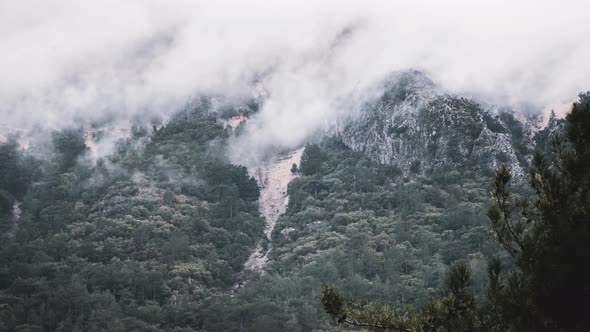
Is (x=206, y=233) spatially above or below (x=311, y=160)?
below

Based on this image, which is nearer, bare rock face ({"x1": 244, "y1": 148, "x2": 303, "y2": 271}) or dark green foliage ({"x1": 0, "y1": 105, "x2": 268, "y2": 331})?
dark green foliage ({"x1": 0, "y1": 105, "x2": 268, "y2": 331})

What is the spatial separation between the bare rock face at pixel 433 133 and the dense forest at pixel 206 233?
1320 mm

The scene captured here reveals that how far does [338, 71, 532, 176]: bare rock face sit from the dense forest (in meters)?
1.32

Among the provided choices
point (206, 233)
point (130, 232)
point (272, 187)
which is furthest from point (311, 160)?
point (130, 232)

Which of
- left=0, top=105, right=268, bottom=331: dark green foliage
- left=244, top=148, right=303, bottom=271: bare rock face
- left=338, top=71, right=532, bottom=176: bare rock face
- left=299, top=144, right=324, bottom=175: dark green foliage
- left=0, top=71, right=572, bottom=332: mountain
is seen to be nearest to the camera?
left=0, top=105, right=268, bottom=331: dark green foliage

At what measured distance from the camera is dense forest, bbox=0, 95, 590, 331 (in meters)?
63.8

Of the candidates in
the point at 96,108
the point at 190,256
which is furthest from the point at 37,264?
the point at 96,108

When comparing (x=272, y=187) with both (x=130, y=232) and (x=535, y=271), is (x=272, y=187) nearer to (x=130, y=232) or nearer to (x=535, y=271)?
(x=130, y=232)

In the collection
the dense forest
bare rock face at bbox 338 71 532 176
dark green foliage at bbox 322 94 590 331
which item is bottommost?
dark green foliage at bbox 322 94 590 331

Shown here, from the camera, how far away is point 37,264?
6894 cm

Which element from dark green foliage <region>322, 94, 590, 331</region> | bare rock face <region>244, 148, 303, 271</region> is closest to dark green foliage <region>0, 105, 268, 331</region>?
bare rock face <region>244, 148, 303, 271</region>

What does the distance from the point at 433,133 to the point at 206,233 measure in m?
35.9

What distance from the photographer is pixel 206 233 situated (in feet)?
280

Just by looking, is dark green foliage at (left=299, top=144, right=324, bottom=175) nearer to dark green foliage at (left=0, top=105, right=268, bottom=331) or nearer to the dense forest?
the dense forest
